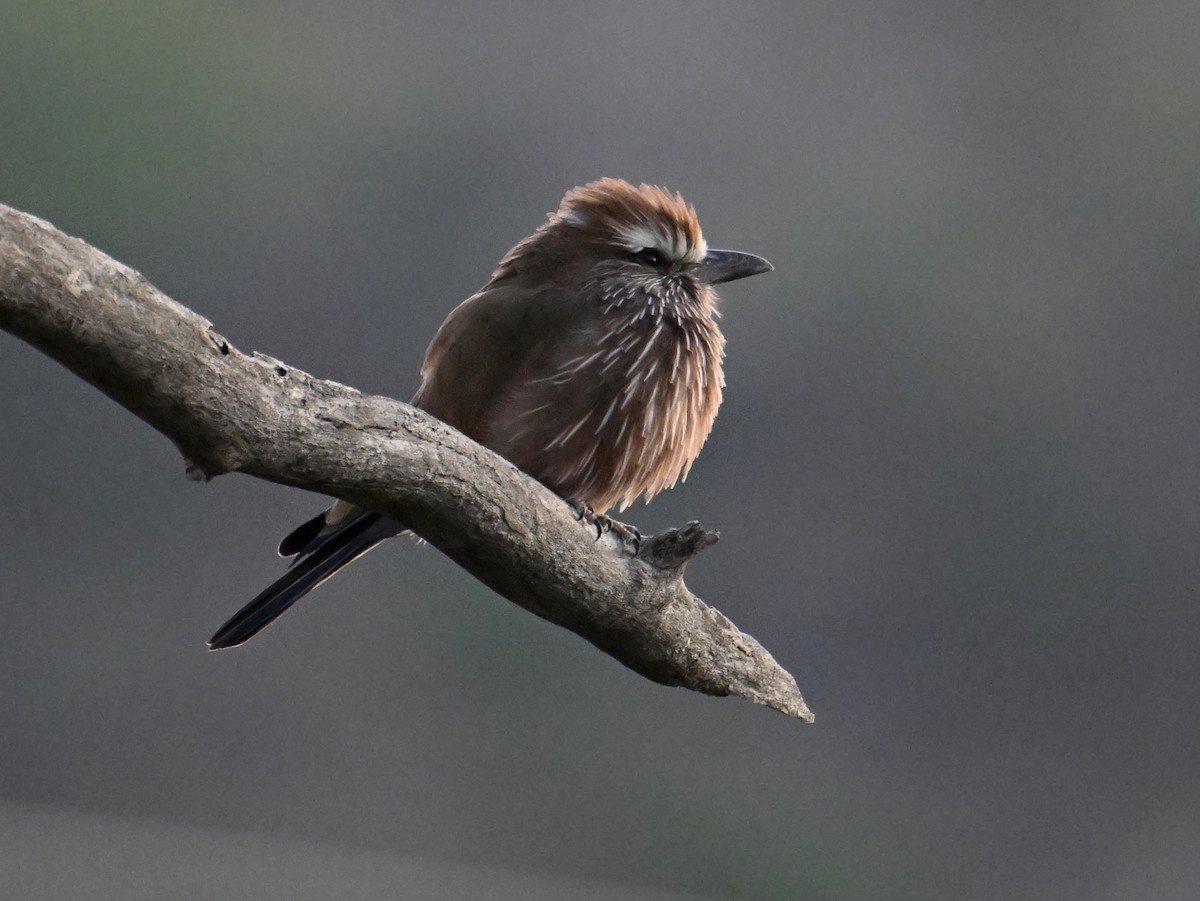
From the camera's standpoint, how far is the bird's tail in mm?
1828

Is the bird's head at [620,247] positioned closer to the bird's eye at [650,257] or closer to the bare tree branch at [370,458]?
the bird's eye at [650,257]

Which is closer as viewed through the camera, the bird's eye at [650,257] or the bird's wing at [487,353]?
the bird's wing at [487,353]

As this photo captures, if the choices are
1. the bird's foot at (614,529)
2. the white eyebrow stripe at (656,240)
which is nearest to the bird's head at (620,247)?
the white eyebrow stripe at (656,240)

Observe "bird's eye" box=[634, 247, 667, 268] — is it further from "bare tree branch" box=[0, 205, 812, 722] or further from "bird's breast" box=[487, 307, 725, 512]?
"bare tree branch" box=[0, 205, 812, 722]

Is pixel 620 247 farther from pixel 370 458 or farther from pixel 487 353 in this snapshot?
pixel 370 458

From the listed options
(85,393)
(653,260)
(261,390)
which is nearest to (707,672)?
(653,260)

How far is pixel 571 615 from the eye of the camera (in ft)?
5.52

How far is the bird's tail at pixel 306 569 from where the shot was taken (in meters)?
1.83

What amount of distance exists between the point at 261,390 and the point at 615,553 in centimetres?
61

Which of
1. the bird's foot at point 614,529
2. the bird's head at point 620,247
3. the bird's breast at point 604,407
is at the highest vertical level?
the bird's head at point 620,247

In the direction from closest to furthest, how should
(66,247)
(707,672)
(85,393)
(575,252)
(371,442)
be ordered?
1. (66,247)
2. (371,442)
3. (707,672)
4. (575,252)
5. (85,393)

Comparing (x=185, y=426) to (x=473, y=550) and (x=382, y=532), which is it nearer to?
(x=473, y=550)

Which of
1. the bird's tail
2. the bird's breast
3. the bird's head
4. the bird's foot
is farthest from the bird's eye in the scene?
the bird's tail

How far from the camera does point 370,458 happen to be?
1.34 metres
